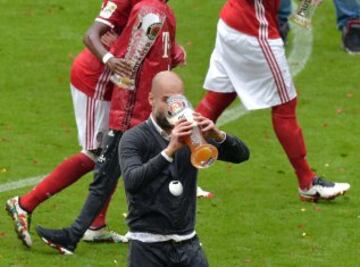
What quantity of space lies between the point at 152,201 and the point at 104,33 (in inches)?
79.8

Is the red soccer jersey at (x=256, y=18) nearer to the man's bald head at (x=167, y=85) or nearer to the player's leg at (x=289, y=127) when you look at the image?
the player's leg at (x=289, y=127)

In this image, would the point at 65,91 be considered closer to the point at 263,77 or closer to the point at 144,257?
the point at 263,77

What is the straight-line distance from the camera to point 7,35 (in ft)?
46.3

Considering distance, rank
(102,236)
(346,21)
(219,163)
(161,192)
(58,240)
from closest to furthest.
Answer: (161,192)
(58,240)
(102,236)
(219,163)
(346,21)

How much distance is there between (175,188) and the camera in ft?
19.7

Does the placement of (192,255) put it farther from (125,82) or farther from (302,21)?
(302,21)

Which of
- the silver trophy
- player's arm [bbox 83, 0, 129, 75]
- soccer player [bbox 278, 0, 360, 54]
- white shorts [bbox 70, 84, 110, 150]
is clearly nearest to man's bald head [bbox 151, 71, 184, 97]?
the silver trophy

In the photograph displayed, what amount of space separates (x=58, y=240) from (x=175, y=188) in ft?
6.96

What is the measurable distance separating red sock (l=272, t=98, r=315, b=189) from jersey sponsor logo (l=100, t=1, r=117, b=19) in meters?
2.00

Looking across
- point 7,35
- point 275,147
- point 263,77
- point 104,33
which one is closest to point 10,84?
point 7,35

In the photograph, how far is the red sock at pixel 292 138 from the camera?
9.23m

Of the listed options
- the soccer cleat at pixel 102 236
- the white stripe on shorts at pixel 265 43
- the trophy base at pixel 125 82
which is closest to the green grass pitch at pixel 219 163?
the soccer cleat at pixel 102 236

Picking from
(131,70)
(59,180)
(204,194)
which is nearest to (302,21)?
(204,194)

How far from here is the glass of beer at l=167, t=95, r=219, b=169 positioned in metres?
5.59
